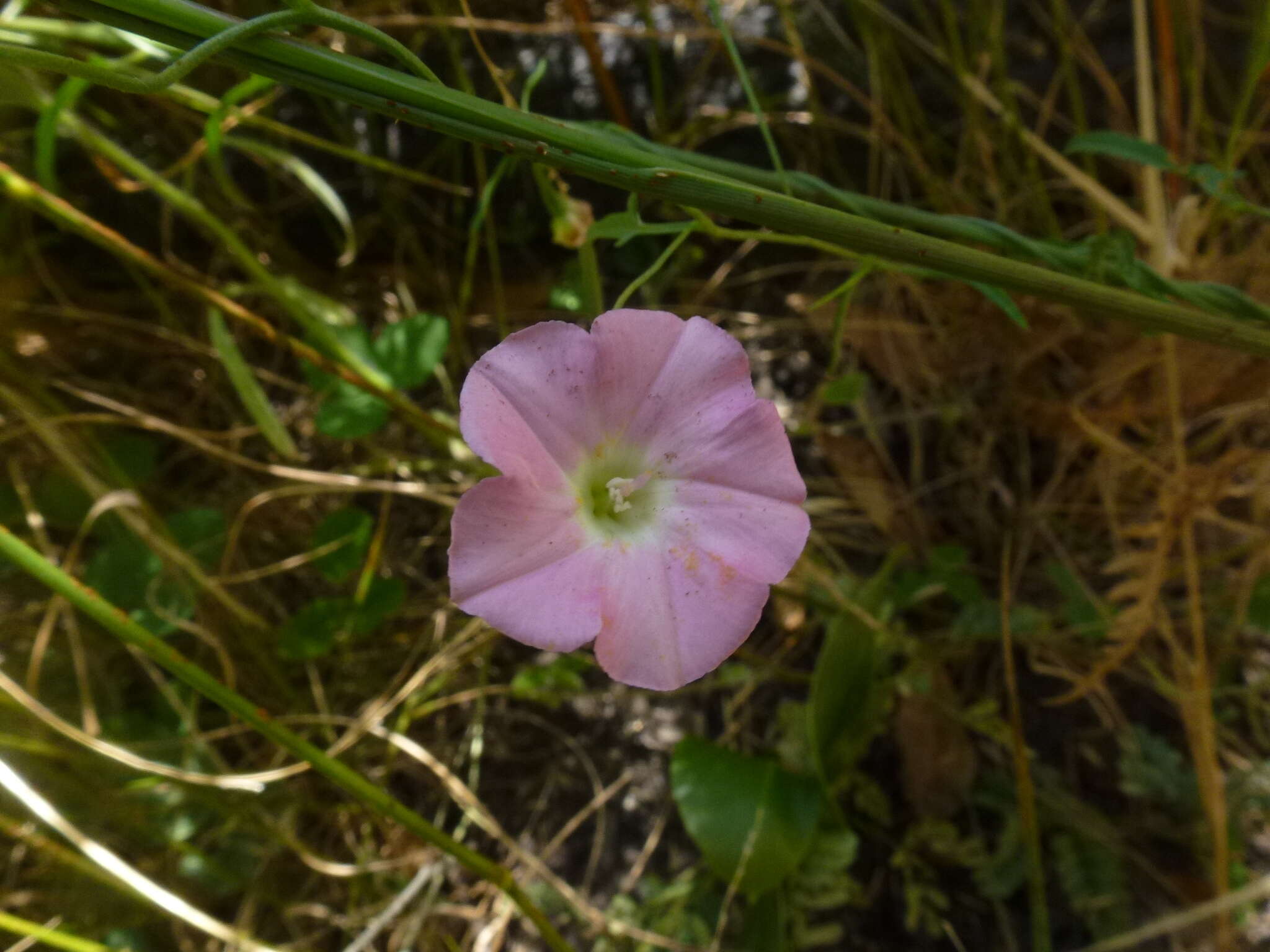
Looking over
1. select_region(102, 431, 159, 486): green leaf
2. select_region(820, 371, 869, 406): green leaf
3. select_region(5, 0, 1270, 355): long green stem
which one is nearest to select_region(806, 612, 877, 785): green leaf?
select_region(820, 371, 869, 406): green leaf

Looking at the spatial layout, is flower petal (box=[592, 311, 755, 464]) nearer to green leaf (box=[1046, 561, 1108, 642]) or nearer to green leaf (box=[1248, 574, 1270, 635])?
green leaf (box=[1046, 561, 1108, 642])

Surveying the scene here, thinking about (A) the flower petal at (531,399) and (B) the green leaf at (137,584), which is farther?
(B) the green leaf at (137,584)

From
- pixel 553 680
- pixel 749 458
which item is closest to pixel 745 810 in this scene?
pixel 553 680

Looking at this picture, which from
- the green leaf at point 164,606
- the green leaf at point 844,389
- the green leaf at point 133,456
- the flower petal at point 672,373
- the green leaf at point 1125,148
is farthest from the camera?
the green leaf at point 133,456

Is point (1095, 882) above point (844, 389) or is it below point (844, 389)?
below

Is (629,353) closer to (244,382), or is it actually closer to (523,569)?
(523,569)

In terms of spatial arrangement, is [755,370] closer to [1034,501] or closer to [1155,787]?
[1034,501]

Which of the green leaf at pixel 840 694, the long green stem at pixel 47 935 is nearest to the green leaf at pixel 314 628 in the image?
the long green stem at pixel 47 935

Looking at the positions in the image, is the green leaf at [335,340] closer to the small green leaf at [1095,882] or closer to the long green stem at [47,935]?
the long green stem at [47,935]
